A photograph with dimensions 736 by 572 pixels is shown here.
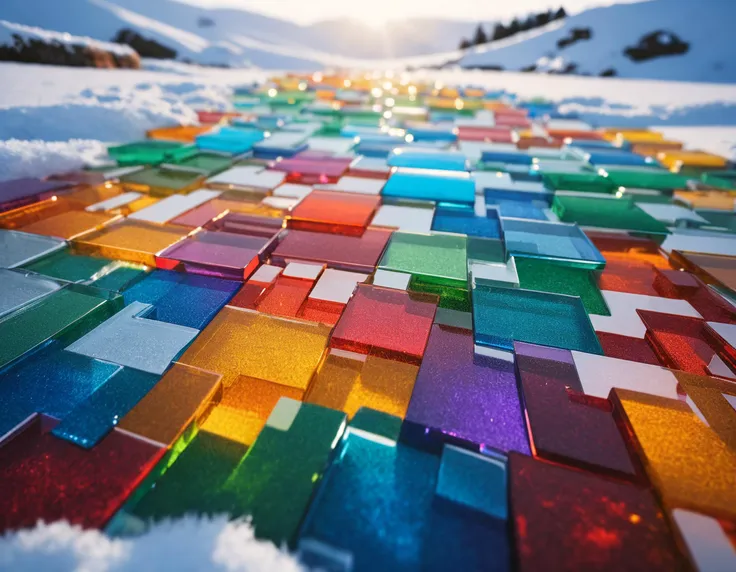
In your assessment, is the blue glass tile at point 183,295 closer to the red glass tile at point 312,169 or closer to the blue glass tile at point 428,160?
the red glass tile at point 312,169

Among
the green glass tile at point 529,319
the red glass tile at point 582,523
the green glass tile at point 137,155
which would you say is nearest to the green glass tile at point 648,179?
the green glass tile at point 529,319

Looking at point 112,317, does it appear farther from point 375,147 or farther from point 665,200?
Result: point 665,200

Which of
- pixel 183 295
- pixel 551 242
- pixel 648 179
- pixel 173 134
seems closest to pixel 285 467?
pixel 183 295

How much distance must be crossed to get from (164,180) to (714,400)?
3014 mm

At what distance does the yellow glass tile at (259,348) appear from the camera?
1.16 m

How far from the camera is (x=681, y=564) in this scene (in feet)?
2.45

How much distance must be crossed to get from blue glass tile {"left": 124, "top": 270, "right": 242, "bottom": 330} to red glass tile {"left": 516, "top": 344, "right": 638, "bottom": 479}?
1123 millimetres

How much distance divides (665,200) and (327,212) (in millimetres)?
2346

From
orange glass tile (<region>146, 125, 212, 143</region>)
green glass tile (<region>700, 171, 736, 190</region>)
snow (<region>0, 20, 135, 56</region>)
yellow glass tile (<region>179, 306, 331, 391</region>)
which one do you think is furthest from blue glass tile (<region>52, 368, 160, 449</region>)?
snow (<region>0, 20, 135, 56</region>)

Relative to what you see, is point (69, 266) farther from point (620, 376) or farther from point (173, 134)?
point (173, 134)

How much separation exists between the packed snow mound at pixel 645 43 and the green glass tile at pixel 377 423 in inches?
386

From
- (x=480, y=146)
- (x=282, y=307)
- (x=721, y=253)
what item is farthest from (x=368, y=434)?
(x=480, y=146)

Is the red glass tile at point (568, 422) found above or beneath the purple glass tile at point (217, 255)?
beneath

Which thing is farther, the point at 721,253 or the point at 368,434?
the point at 721,253
